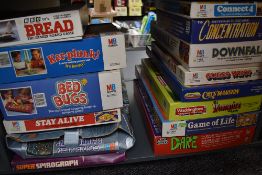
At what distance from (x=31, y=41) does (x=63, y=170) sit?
35cm

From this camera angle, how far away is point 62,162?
0.59 meters

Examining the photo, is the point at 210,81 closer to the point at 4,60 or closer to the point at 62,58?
the point at 62,58

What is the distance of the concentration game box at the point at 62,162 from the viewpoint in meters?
0.58

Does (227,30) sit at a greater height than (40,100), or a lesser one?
greater

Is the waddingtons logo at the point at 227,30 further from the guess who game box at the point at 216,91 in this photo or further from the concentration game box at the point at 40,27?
the concentration game box at the point at 40,27

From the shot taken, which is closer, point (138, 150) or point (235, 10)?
point (235, 10)

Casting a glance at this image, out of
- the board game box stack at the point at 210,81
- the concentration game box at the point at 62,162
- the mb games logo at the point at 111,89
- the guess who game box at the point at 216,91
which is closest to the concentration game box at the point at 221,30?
the board game box stack at the point at 210,81

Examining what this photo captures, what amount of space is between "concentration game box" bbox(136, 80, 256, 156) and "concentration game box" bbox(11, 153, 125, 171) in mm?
108

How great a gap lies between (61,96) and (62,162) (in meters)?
0.17

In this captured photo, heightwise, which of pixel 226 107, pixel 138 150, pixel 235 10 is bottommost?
pixel 138 150

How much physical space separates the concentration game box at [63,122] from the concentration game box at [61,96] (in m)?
0.01

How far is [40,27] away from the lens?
512mm

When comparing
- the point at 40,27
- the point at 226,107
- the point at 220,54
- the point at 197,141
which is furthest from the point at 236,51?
the point at 40,27

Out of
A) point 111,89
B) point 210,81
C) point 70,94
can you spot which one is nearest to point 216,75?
point 210,81
